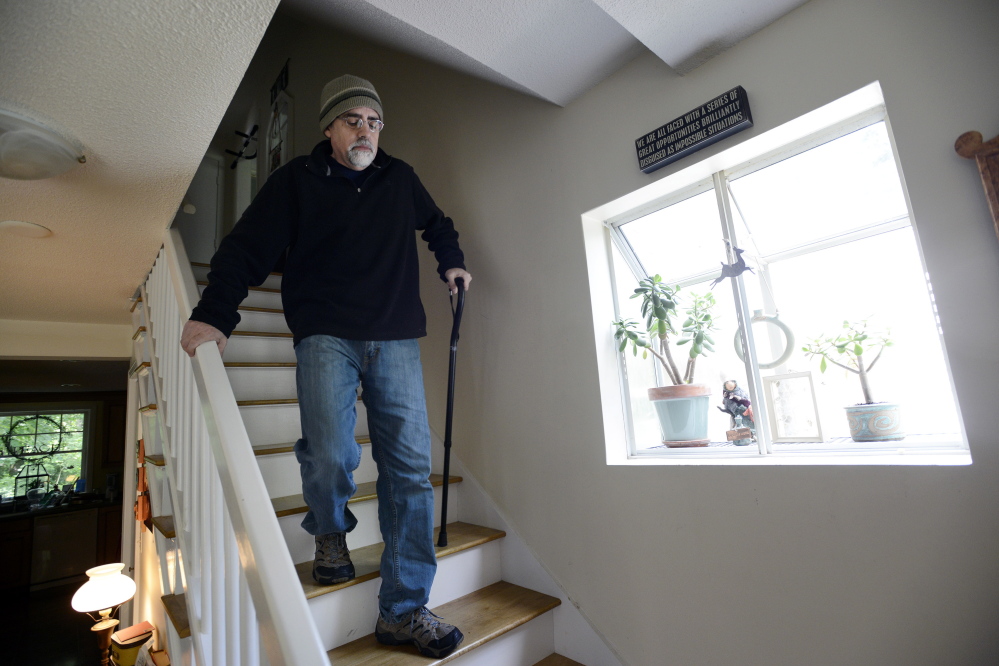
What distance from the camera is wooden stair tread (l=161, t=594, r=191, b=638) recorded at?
1.42 meters

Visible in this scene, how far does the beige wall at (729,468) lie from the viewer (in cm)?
104

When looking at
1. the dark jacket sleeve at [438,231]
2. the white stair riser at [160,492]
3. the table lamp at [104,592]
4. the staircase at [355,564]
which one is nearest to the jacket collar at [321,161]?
the dark jacket sleeve at [438,231]

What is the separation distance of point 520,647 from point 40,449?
9.36 metres

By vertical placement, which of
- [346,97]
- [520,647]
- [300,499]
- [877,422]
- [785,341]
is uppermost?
[346,97]

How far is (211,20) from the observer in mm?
1112

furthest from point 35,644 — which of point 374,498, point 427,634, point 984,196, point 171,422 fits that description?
point 984,196

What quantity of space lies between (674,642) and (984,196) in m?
1.33

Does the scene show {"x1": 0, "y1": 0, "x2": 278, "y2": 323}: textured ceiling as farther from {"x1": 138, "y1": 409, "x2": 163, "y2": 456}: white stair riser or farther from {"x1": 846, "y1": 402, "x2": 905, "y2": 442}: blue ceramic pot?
{"x1": 846, "y1": 402, "x2": 905, "y2": 442}: blue ceramic pot

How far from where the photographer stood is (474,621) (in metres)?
1.55

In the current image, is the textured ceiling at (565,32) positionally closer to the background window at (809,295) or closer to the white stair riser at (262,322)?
the background window at (809,295)

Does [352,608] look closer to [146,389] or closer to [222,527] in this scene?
[222,527]

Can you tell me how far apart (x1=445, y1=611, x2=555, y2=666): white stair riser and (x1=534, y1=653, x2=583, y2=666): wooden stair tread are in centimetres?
1

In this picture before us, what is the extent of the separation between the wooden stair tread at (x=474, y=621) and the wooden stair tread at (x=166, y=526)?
2.45 feet

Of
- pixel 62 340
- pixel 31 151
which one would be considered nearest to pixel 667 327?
pixel 31 151
